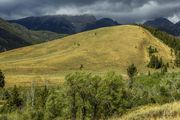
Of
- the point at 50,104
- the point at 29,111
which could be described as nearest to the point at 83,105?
the point at 50,104

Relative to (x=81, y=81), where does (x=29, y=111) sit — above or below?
below

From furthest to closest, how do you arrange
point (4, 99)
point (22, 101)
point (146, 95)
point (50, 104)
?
point (4, 99) < point (22, 101) < point (146, 95) < point (50, 104)

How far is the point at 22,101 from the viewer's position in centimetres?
15425

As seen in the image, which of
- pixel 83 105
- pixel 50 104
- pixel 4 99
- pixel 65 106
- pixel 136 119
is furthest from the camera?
pixel 4 99

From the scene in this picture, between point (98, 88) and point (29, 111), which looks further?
point (29, 111)

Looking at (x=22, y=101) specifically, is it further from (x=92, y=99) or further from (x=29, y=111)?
(x=92, y=99)

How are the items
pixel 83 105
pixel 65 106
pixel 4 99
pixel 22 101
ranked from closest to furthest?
1. pixel 83 105
2. pixel 65 106
3. pixel 22 101
4. pixel 4 99

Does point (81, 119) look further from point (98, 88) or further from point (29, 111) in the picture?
point (29, 111)

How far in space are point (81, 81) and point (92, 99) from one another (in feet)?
15.1

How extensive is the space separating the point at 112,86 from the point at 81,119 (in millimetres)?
11741

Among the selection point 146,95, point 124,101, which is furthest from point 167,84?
point 124,101

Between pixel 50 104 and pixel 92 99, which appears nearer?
pixel 92 99

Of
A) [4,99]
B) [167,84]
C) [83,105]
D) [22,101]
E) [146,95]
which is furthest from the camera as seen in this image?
[4,99]

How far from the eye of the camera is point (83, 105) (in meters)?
70.1
